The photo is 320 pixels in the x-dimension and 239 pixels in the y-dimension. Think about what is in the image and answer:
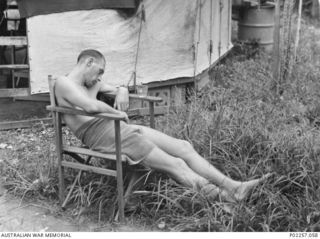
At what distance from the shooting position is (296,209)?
4.04 meters

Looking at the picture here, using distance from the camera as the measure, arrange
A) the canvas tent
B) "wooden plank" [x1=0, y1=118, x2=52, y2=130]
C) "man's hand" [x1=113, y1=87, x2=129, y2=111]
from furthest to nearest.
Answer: "wooden plank" [x1=0, y1=118, x2=52, y2=130] → the canvas tent → "man's hand" [x1=113, y1=87, x2=129, y2=111]

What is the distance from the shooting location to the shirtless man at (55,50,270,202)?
4188 millimetres

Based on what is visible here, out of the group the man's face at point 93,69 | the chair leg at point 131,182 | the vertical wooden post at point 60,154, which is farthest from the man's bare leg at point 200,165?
the vertical wooden post at point 60,154

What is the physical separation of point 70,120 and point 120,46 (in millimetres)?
2790

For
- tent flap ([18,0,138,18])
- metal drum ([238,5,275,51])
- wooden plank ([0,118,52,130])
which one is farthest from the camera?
metal drum ([238,5,275,51])

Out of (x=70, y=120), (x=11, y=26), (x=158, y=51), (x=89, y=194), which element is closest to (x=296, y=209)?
(x=89, y=194)

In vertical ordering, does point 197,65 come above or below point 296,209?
A: above

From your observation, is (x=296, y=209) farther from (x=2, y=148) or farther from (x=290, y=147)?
(x=2, y=148)

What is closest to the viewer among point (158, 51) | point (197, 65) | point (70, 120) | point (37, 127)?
point (70, 120)

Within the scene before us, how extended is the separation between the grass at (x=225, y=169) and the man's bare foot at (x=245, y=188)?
6 centimetres

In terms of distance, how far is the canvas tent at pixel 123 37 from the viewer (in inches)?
255

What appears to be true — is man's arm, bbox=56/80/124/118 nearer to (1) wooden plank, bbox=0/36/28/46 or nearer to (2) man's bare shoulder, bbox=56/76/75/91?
(2) man's bare shoulder, bbox=56/76/75/91

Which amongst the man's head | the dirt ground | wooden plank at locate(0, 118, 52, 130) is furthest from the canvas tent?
the man's head

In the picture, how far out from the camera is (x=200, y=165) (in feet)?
14.2
